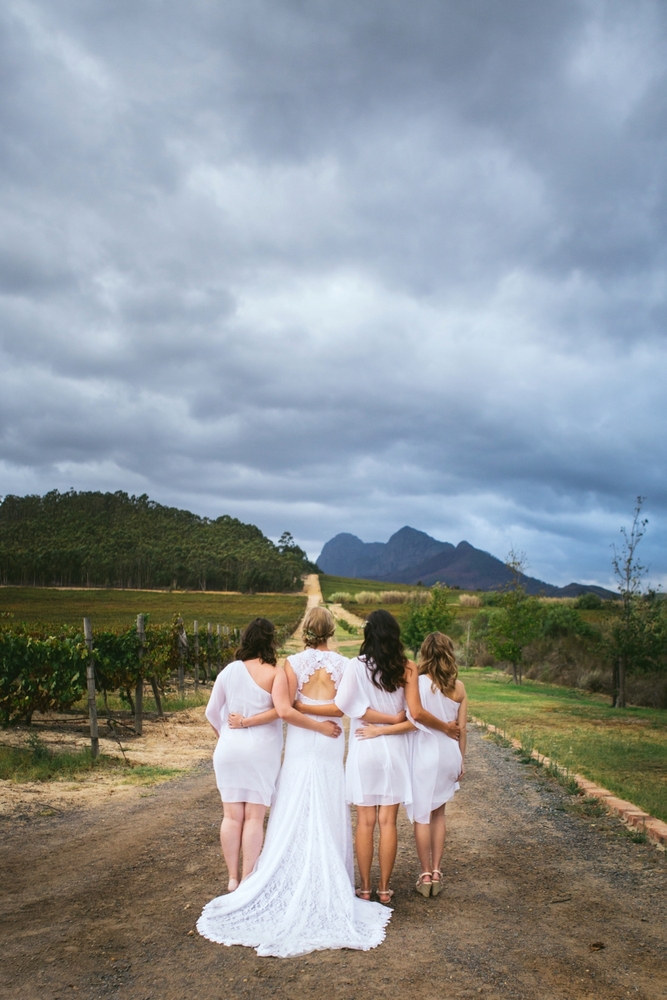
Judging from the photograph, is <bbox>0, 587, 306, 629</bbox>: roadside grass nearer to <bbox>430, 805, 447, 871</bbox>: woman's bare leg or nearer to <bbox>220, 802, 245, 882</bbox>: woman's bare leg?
<bbox>220, 802, 245, 882</bbox>: woman's bare leg

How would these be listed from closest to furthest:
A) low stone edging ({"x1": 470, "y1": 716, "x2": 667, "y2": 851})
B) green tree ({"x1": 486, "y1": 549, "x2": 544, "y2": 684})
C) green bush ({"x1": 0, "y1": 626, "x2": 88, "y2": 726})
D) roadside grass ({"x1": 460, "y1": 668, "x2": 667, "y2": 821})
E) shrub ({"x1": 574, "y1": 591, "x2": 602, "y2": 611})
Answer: low stone edging ({"x1": 470, "y1": 716, "x2": 667, "y2": 851}) → roadside grass ({"x1": 460, "y1": 668, "x2": 667, "y2": 821}) → green bush ({"x1": 0, "y1": 626, "x2": 88, "y2": 726}) → green tree ({"x1": 486, "y1": 549, "x2": 544, "y2": 684}) → shrub ({"x1": 574, "y1": 591, "x2": 602, "y2": 611})

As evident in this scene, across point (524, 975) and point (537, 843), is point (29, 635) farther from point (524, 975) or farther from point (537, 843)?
point (524, 975)

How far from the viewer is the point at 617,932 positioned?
14.0 ft

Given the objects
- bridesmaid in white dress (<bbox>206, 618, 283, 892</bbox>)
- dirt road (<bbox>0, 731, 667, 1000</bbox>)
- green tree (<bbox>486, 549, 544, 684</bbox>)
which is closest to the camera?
dirt road (<bbox>0, 731, 667, 1000</bbox>)

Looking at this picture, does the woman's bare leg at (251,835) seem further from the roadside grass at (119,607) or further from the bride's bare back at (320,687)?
the roadside grass at (119,607)

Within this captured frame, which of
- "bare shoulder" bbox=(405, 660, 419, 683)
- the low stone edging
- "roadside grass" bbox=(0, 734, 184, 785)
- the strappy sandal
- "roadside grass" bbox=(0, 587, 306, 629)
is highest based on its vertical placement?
"bare shoulder" bbox=(405, 660, 419, 683)

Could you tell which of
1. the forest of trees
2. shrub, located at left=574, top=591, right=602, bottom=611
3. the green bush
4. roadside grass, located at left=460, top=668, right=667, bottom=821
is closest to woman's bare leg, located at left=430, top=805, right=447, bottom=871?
roadside grass, located at left=460, top=668, right=667, bottom=821

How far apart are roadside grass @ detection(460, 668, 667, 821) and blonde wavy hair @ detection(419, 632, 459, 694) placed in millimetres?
3278

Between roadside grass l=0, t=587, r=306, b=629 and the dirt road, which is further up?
the dirt road

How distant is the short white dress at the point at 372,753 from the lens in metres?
4.65

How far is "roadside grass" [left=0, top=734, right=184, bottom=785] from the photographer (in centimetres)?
888

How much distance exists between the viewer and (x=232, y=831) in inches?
191

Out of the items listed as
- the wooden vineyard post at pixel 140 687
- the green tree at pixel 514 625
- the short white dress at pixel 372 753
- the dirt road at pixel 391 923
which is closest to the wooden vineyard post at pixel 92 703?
the wooden vineyard post at pixel 140 687

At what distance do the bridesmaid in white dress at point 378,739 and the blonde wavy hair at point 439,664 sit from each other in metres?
0.40
